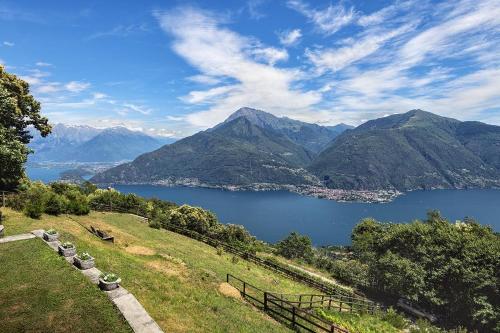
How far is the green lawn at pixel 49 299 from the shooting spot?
45.9ft

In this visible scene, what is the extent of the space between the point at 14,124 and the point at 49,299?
120ft

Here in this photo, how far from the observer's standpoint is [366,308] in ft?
105

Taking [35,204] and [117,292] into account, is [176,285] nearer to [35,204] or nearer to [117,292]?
[117,292]

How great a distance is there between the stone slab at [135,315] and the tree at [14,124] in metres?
17.1

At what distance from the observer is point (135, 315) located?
49.9 feet

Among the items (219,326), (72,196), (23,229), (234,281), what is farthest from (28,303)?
(72,196)

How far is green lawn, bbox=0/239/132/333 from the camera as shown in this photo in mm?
13977

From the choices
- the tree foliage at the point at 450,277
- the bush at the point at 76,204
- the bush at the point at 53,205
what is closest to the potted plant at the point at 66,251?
the bush at the point at 53,205

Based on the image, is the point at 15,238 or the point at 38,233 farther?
the point at 38,233

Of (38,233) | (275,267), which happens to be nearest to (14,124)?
(38,233)

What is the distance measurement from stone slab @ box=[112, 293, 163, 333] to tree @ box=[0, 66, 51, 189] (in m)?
17.1

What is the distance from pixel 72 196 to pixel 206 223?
26822 mm

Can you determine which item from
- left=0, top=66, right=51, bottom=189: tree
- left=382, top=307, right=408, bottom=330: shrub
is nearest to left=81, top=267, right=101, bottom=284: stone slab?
left=0, top=66, right=51, bottom=189: tree

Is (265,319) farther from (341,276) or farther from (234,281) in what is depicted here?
(341,276)
